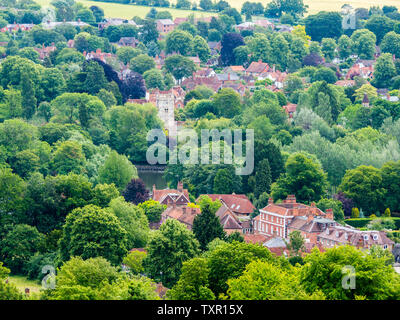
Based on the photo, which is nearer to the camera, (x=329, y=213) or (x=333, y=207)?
(x=329, y=213)

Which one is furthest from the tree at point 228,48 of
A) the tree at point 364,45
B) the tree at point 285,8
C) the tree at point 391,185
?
the tree at point 391,185

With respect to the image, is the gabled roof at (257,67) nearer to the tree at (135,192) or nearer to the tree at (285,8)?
the tree at (285,8)

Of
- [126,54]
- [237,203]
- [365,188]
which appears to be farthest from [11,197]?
[126,54]

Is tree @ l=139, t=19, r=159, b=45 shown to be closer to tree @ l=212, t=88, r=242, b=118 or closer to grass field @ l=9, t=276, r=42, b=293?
tree @ l=212, t=88, r=242, b=118

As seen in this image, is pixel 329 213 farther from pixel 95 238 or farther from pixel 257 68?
pixel 257 68

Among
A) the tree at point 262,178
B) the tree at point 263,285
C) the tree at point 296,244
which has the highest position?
the tree at point 263,285

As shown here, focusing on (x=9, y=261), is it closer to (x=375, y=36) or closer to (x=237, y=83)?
(x=237, y=83)
